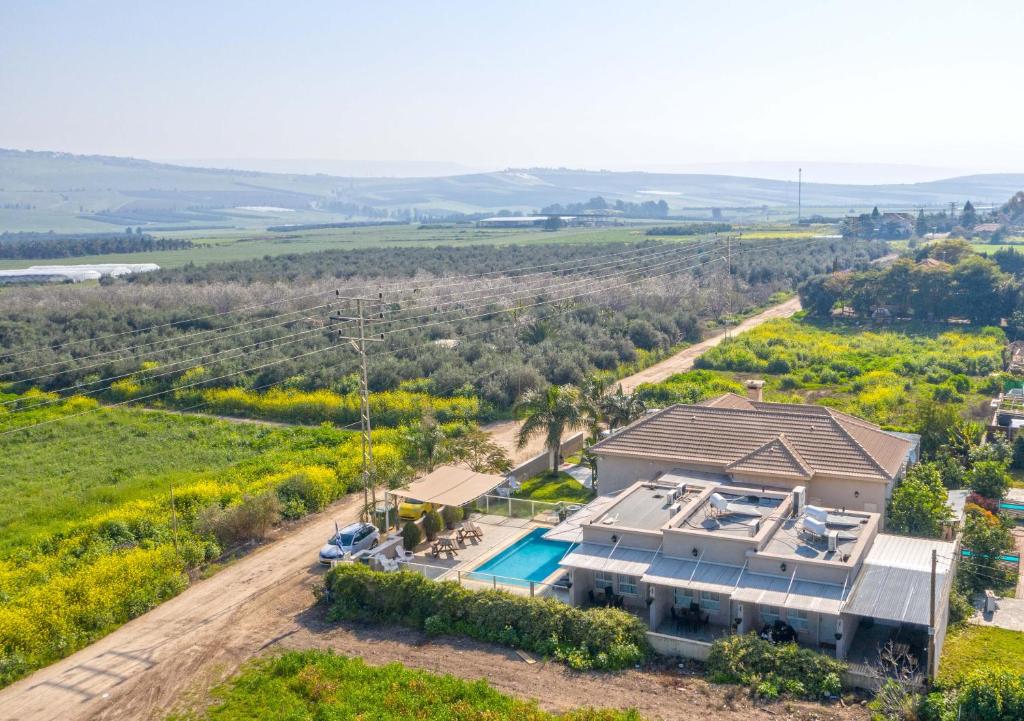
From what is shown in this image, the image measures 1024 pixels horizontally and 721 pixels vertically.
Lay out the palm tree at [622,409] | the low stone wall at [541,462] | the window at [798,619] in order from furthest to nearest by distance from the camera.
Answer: the palm tree at [622,409]
the low stone wall at [541,462]
the window at [798,619]

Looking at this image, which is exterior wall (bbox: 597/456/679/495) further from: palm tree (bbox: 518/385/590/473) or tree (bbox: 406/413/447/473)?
tree (bbox: 406/413/447/473)

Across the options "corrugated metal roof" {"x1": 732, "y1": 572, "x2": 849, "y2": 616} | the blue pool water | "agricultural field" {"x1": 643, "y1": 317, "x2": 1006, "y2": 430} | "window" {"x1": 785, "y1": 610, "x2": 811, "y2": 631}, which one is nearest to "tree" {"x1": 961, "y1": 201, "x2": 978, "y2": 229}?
"agricultural field" {"x1": 643, "y1": 317, "x2": 1006, "y2": 430}

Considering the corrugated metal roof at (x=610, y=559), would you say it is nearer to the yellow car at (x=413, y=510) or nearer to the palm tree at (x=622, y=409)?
the yellow car at (x=413, y=510)

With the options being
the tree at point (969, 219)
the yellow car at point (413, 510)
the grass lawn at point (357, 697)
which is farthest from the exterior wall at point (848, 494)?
the tree at point (969, 219)

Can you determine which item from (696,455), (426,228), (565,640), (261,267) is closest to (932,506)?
(696,455)

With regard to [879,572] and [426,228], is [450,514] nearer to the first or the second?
[879,572]

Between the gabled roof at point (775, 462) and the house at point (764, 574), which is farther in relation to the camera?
the gabled roof at point (775, 462)

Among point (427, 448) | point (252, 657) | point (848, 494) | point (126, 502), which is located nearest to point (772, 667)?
point (848, 494)
